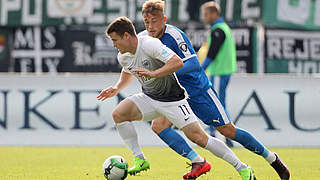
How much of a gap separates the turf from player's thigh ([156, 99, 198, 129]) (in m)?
0.79

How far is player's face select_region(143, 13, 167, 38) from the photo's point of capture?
658 cm

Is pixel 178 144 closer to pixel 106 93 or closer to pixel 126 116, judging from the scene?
pixel 126 116

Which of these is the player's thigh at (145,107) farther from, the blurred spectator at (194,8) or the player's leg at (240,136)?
the blurred spectator at (194,8)

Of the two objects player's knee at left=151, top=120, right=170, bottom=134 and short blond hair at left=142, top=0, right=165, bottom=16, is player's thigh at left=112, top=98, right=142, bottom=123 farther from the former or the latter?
short blond hair at left=142, top=0, right=165, bottom=16

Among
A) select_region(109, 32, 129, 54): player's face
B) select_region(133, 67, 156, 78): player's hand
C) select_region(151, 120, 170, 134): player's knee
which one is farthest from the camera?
select_region(151, 120, 170, 134): player's knee

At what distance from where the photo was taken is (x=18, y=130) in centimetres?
1131

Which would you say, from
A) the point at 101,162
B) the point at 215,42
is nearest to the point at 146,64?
the point at 101,162

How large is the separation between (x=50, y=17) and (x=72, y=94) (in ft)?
16.1

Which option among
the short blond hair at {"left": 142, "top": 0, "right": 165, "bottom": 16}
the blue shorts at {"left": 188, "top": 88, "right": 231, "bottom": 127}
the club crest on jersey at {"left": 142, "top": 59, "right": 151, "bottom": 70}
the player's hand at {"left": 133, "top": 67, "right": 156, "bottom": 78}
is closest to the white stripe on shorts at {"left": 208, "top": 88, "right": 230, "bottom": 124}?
the blue shorts at {"left": 188, "top": 88, "right": 231, "bottom": 127}

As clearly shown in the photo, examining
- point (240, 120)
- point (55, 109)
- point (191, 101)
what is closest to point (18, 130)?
point (55, 109)

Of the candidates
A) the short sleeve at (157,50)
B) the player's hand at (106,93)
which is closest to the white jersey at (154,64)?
the short sleeve at (157,50)

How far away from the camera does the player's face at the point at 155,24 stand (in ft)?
21.6

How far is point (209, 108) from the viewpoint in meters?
6.61

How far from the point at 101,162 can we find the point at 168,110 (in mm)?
2473
